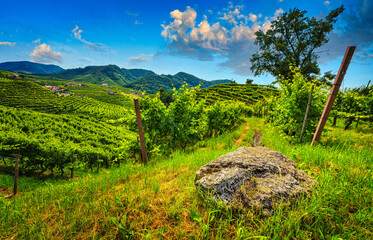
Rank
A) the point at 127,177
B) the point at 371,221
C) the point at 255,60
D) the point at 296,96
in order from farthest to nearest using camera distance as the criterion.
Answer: the point at 255,60 < the point at 296,96 < the point at 127,177 < the point at 371,221

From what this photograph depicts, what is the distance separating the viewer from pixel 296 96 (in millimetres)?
6672

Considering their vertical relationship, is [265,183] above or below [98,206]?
above

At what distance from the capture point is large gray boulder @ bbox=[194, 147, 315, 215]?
1.94 metres

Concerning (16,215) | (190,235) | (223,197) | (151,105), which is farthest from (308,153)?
(16,215)

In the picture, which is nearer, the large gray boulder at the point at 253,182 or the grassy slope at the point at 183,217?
the grassy slope at the point at 183,217

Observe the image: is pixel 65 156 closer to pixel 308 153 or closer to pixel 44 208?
pixel 44 208

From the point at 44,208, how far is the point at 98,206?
1076mm

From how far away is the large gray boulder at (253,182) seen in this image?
1936mm

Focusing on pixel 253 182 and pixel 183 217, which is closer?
pixel 183 217

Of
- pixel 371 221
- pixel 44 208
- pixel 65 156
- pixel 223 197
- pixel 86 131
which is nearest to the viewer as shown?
pixel 371 221

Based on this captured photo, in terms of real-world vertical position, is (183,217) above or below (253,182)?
below

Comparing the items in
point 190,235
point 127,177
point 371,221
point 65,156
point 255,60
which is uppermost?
point 255,60

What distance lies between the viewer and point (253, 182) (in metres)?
2.20

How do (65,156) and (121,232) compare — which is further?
(65,156)
